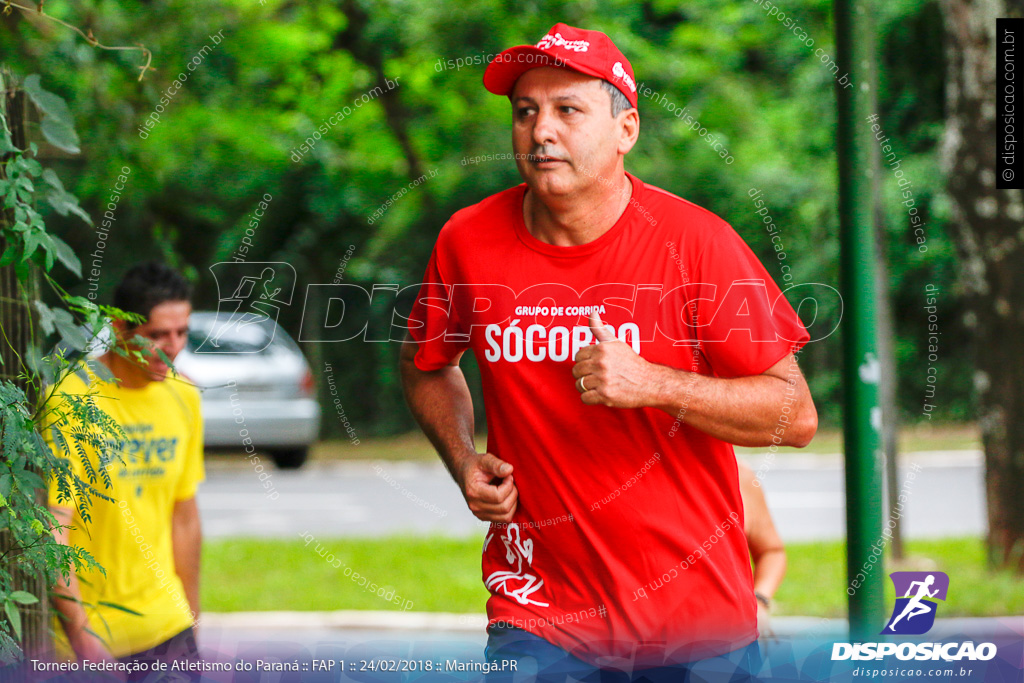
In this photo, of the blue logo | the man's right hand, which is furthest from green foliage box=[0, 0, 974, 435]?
the blue logo

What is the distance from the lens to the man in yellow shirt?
3.11 m

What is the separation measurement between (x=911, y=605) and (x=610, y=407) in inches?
58.8

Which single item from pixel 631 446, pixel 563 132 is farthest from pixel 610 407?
pixel 563 132

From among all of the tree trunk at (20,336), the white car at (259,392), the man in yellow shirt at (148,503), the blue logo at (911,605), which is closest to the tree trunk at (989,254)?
the blue logo at (911,605)

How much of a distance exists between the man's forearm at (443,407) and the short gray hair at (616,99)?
32.5 inches

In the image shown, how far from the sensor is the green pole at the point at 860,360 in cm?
313

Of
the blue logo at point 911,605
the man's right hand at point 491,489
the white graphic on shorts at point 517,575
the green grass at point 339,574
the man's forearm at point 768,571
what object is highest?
the man's right hand at point 491,489

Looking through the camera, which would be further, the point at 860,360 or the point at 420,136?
the point at 420,136

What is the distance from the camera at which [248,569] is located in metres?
6.95

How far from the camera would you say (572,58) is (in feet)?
7.85

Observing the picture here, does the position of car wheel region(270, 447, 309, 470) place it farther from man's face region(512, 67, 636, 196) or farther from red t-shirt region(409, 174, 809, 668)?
man's face region(512, 67, 636, 196)

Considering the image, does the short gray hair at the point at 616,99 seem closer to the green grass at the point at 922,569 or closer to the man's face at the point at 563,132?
the man's face at the point at 563,132

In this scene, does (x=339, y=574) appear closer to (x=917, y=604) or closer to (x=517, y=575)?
(x=917, y=604)

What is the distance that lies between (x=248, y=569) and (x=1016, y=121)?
5396mm
